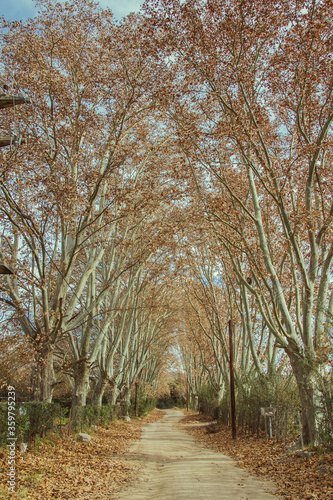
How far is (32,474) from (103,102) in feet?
31.2

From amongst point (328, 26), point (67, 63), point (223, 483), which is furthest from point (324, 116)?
point (223, 483)

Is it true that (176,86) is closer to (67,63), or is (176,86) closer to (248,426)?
(67,63)

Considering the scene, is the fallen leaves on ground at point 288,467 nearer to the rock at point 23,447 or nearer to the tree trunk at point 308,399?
the tree trunk at point 308,399

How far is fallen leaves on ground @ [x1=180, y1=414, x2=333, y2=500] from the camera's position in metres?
5.96

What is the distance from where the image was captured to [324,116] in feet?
30.8

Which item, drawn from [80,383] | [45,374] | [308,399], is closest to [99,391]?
[80,383]

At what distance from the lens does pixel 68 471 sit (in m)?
7.50

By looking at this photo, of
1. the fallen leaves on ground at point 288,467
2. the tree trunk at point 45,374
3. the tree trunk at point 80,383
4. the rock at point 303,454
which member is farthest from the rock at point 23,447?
the rock at point 303,454

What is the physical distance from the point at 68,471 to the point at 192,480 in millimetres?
2520

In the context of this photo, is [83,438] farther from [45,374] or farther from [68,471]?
[68,471]

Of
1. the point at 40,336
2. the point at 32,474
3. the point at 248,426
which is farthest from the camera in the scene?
the point at 248,426

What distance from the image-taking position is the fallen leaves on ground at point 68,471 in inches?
236

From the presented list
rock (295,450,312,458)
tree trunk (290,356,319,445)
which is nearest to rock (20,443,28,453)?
rock (295,450,312,458)

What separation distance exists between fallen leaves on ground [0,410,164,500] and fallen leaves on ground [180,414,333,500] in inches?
113
